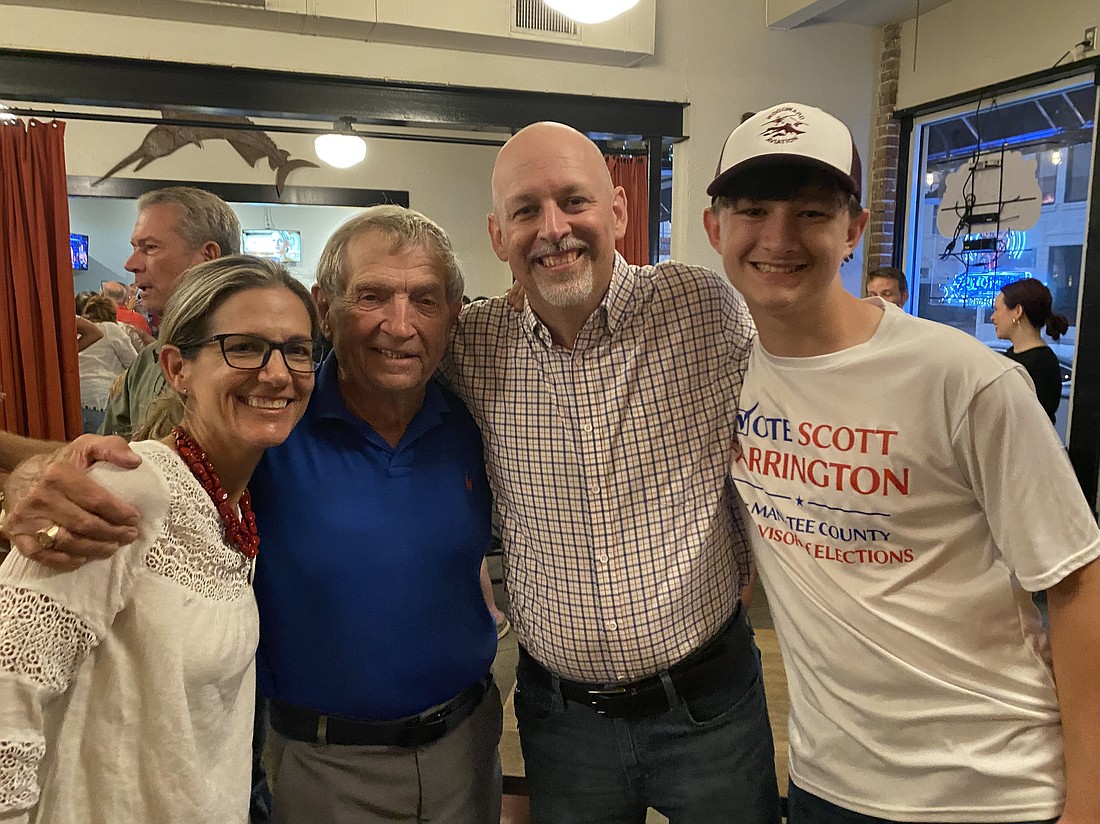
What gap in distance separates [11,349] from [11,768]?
3893 millimetres

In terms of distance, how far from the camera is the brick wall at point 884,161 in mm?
5227

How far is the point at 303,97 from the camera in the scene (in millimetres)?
4289

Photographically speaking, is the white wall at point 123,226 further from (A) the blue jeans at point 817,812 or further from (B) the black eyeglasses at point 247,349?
(A) the blue jeans at point 817,812

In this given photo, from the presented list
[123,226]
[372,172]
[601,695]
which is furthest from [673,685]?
[123,226]

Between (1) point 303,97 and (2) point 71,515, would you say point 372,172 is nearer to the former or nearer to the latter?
(1) point 303,97

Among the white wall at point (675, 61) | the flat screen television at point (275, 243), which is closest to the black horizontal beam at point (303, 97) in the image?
the white wall at point (675, 61)

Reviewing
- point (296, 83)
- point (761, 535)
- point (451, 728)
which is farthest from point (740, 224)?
point (296, 83)

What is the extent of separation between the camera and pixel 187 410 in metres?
1.33

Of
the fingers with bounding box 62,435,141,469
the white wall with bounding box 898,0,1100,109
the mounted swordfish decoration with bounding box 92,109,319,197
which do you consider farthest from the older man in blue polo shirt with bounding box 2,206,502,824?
the mounted swordfish decoration with bounding box 92,109,319,197

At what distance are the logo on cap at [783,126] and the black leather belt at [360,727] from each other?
3.93 feet

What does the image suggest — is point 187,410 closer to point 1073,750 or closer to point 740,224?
point 740,224

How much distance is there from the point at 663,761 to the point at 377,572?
0.66 m

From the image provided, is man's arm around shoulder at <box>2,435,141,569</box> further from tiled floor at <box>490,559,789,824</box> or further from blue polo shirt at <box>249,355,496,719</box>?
tiled floor at <box>490,559,789,824</box>

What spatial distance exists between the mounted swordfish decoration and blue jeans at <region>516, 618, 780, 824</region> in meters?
6.25
